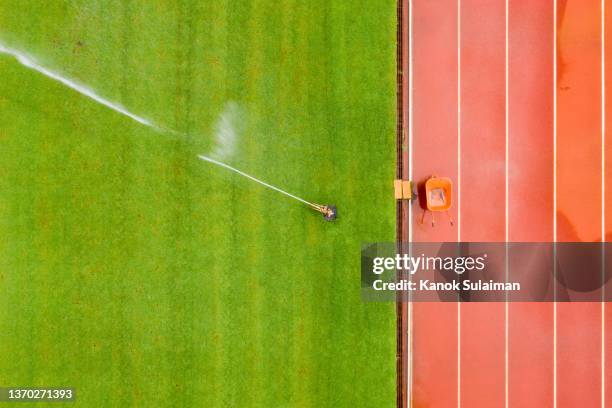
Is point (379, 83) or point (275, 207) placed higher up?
point (379, 83)

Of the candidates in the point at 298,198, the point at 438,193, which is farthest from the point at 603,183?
the point at 298,198

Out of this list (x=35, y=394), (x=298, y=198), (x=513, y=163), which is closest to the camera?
(x=35, y=394)

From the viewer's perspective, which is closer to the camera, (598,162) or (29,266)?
(29,266)

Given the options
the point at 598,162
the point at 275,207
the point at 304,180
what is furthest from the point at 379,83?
the point at 598,162

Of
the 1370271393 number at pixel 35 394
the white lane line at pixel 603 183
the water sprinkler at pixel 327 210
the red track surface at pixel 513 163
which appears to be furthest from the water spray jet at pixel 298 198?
the white lane line at pixel 603 183

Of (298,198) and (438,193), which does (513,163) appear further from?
(298,198)

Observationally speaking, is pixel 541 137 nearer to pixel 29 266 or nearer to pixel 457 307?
pixel 457 307

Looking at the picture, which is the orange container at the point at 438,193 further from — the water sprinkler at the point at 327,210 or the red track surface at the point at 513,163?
the water sprinkler at the point at 327,210
